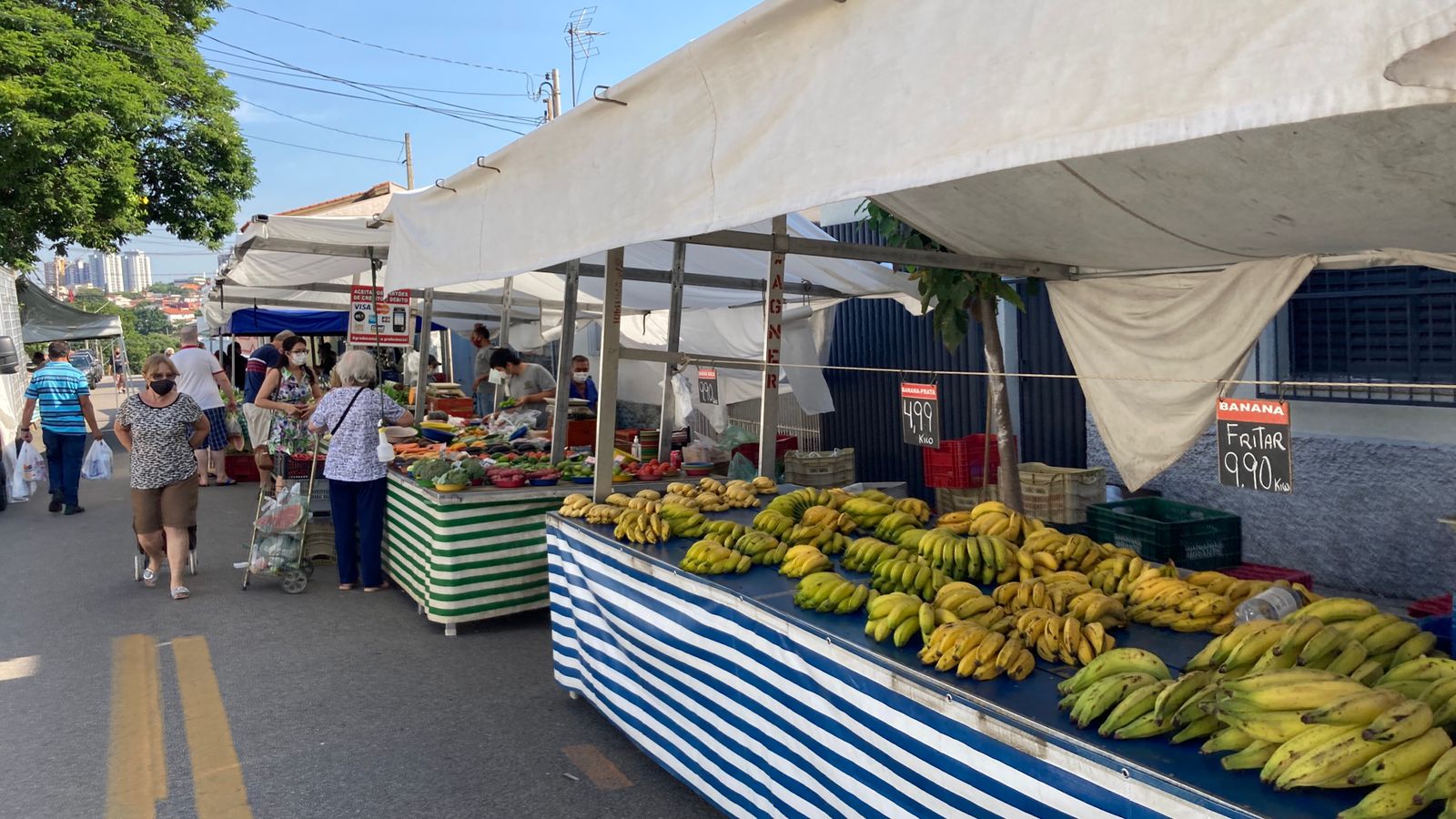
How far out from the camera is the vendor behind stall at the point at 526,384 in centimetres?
989

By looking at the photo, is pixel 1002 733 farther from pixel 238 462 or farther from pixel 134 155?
pixel 134 155

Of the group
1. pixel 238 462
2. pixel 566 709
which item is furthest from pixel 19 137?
pixel 566 709

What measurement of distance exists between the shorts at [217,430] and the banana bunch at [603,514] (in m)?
8.83

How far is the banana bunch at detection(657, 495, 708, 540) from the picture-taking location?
4.80m

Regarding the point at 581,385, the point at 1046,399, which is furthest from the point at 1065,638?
the point at 581,385

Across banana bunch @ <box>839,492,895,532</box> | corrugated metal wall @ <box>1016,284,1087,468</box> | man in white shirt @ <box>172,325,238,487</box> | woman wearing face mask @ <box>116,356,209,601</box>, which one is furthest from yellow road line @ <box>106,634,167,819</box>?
corrugated metal wall @ <box>1016,284,1087,468</box>

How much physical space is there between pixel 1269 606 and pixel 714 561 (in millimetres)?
2067

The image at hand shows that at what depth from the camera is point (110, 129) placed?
19.4m

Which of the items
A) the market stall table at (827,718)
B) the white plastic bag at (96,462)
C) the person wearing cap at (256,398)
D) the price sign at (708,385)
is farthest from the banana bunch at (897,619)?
the white plastic bag at (96,462)

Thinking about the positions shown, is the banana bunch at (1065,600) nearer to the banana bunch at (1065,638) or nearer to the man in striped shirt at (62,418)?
the banana bunch at (1065,638)

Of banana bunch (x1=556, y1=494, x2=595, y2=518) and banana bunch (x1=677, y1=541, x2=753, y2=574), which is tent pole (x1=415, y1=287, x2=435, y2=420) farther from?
banana bunch (x1=677, y1=541, x2=753, y2=574)

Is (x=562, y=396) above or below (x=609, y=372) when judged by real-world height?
below

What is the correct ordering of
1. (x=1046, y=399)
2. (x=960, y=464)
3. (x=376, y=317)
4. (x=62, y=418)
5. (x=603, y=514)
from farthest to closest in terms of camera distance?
(x=62, y=418), (x=376, y=317), (x=1046, y=399), (x=960, y=464), (x=603, y=514)

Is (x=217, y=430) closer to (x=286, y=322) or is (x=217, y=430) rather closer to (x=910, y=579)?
(x=286, y=322)
